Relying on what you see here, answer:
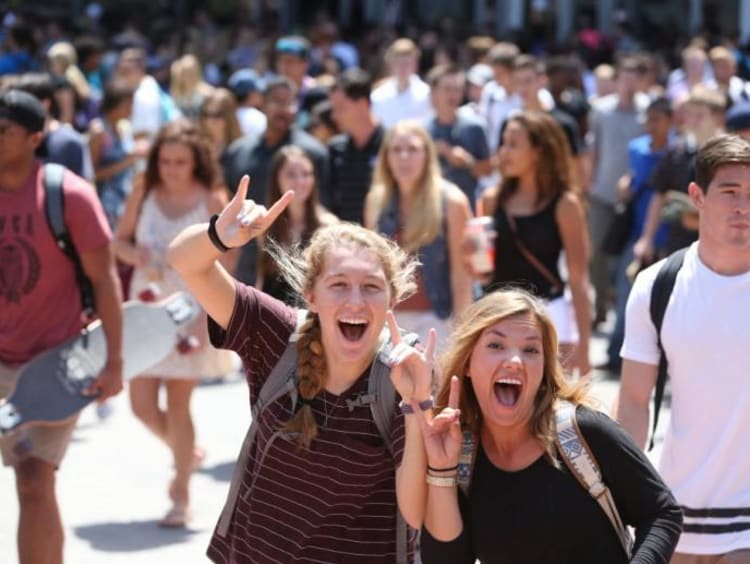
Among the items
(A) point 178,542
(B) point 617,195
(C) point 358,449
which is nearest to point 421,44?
(B) point 617,195

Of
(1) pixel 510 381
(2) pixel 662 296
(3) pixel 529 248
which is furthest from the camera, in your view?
(3) pixel 529 248

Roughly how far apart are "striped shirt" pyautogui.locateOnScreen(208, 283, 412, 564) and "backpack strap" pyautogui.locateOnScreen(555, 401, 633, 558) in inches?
16.6

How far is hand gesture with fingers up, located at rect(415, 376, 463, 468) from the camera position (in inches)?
148

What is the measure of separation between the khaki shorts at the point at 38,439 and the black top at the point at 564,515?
248 centimetres

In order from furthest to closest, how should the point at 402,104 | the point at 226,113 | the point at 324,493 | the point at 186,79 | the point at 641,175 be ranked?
the point at 186,79 < the point at 402,104 < the point at 226,113 < the point at 641,175 < the point at 324,493

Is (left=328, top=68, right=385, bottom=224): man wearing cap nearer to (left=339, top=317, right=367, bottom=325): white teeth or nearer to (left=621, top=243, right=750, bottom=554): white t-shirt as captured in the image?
(left=621, top=243, right=750, bottom=554): white t-shirt

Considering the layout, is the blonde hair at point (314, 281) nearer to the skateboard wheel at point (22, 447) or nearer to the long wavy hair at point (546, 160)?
the skateboard wheel at point (22, 447)

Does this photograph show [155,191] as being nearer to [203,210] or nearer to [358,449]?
[203,210]

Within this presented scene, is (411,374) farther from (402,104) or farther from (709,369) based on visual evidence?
(402,104)

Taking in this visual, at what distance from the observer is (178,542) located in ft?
24.3

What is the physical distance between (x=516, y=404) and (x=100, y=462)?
18.1ft

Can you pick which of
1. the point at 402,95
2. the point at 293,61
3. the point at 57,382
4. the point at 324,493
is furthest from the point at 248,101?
the point at 324,493

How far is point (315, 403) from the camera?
4184 mm

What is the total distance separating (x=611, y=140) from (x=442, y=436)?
9.94 metres
